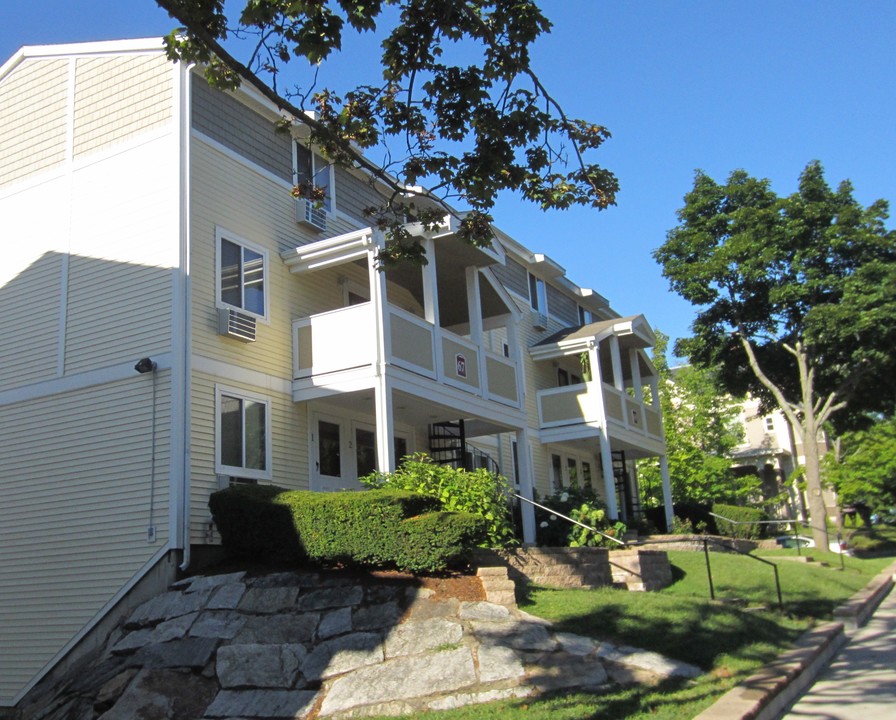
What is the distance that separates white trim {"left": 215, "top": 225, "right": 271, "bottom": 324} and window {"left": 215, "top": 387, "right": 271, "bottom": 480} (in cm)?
133

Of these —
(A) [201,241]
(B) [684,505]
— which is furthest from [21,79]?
(B) [684,505]

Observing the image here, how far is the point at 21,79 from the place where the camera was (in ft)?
52.1

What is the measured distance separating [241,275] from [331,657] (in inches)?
280

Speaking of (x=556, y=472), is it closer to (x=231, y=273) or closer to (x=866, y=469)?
(x=231, y=273)

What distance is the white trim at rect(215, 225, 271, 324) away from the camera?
44.8ft

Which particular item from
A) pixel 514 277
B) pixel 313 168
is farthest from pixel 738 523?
pixel 313 168

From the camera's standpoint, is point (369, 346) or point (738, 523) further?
point (738, 523)

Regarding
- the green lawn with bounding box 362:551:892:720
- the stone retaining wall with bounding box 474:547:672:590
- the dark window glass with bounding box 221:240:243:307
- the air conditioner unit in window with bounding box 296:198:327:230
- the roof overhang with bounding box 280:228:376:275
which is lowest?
the green lawn with bounding box 362:551:892:720

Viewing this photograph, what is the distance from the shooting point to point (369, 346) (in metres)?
14.0

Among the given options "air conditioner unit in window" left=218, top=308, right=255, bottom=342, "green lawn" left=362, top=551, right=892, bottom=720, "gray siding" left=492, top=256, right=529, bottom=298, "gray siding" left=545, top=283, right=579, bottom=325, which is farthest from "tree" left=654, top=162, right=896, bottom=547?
"air conditioner unit in window" left=218, top=308, right=255, bottom=342

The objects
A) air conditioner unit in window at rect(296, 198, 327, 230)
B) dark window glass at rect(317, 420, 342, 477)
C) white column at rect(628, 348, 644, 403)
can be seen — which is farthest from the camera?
white column at rect(628, 348, 644, 403)

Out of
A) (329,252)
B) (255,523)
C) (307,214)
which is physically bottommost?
(255,523)

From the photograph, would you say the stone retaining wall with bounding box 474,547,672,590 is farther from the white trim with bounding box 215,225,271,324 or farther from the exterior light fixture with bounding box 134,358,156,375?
the white trim with bounding box 215,225,271,324

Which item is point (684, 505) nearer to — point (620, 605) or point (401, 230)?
point (620, 605)
